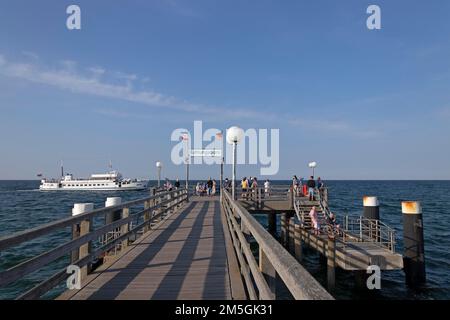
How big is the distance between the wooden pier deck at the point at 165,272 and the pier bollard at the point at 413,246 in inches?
327

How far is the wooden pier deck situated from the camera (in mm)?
4617

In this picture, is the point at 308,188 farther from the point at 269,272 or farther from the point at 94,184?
the point at 94,184

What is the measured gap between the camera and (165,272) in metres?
5.73

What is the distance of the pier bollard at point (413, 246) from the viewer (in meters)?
12.3

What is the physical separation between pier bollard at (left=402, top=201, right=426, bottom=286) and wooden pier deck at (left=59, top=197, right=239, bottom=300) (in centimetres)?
830

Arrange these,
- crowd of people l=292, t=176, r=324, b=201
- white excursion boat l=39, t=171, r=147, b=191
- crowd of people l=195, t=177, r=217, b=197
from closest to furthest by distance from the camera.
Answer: crowd of people l=292, t=176, r=324, b=201 < crowd of people l=195, t=177, r=217, b=197 < white excursion boat l=39, t=171, r=147, b=191

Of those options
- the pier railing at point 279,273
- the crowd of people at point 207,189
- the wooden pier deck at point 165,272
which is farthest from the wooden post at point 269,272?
the crowd of people at point 207,189

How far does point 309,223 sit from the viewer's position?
55.3 feet

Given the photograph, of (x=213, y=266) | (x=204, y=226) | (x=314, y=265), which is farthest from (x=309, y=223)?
(x=213, y=266)

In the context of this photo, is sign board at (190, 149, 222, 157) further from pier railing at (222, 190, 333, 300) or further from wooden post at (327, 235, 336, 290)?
pier railing at (222, 190, 333, 300)

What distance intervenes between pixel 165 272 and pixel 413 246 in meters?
11.0

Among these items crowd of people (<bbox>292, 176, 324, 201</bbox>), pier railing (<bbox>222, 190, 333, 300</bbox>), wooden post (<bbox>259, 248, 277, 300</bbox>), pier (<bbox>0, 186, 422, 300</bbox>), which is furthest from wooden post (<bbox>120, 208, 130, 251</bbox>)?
crowd of people (<bbox>292, 176, 324, 201</bbox>)

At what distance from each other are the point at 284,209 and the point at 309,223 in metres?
3.11
